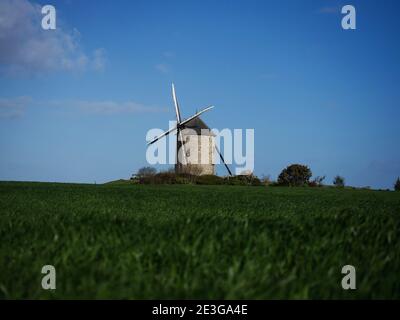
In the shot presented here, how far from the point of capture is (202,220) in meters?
6.56

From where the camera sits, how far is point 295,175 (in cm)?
6531

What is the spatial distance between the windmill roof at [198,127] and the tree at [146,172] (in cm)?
950

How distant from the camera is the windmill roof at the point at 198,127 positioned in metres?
67.8

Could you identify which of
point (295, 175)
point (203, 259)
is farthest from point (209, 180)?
point (203, 259)

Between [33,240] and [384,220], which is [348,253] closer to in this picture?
[384,220]

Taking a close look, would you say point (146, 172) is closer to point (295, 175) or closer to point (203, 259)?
point (295, 175)

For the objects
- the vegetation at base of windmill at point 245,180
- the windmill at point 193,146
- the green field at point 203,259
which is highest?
the windmill at point 193,146

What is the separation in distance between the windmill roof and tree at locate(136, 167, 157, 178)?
9.50 metres

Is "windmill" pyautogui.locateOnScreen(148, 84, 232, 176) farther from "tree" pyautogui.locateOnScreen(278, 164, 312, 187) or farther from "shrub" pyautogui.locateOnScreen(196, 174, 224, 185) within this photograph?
"tree" pyautogui.locateOnScreen(278, 164, 312, 187)

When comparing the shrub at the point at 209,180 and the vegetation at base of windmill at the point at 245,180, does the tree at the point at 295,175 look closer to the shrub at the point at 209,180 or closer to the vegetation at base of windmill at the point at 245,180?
the vegetation at base of windmill at the point at 245,180

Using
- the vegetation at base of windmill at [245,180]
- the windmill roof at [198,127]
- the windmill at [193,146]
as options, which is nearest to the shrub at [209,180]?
the vegetation at base of windmill at [245,180]

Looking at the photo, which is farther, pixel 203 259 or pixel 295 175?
pixel 295 175

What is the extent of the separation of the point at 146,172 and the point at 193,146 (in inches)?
355
